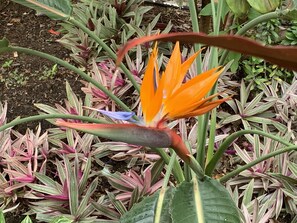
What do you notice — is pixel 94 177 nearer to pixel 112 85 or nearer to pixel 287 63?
pixel 112 85

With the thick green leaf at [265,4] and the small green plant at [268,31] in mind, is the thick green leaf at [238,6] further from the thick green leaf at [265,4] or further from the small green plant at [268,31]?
the small green plant at [268,31]

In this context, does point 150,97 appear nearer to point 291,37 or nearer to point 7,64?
point 291,37

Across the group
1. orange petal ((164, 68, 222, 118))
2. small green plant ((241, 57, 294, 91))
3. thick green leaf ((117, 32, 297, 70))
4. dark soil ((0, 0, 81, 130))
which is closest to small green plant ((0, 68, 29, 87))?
dark soil ((0, 0, 81, 130))

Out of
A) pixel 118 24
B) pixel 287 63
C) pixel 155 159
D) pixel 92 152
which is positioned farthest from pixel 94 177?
pixel 287 63

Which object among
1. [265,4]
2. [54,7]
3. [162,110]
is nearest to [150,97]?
[162,110]

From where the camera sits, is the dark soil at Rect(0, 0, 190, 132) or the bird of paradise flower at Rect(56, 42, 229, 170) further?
the dark soil at Rect(0, 0, 190, 132)

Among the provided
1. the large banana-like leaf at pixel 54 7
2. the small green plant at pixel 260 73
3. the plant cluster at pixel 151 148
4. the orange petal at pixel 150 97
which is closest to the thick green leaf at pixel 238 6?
the plant cluster at pixel 151 148

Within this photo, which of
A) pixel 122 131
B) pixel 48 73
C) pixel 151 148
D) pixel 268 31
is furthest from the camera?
pixel 48 73

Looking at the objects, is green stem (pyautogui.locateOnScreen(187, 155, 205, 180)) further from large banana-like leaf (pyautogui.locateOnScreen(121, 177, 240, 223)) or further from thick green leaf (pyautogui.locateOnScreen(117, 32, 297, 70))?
thick green leaf (pyautogui.locateOnScreen(117, 32, 297, 70))
